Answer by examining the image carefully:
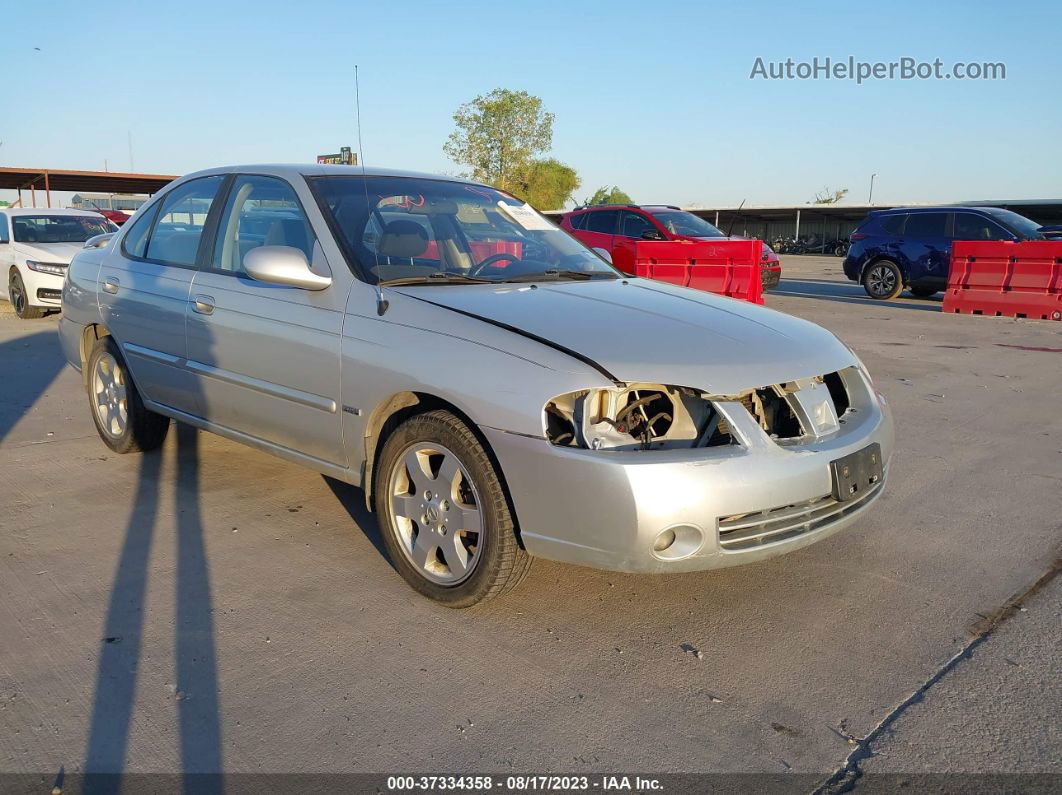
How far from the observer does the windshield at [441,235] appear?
3.87 meters

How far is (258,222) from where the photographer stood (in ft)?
14.3

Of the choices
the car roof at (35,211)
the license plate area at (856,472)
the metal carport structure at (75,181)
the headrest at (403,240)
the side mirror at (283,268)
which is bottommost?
the license plate area at (856,472)

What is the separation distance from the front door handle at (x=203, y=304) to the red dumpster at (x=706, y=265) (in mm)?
8961

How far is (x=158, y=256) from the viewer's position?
4.98m

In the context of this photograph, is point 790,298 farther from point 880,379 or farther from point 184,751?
point 184,751

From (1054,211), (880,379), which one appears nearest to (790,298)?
(880,379)

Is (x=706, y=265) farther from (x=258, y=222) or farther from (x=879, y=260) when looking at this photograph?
(x=258, y=222)

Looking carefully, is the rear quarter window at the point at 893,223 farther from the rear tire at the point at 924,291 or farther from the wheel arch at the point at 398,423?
the wheel arch at the point at 398,423

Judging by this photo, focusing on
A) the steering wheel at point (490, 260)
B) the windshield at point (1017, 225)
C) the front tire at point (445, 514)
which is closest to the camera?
the front tire at point (445, 514)

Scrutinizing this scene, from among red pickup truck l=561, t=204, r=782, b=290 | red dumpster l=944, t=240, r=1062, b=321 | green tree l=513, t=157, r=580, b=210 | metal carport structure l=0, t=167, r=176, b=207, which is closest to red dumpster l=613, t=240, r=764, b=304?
red pickup truck l=561, t=204, r=782, b=290

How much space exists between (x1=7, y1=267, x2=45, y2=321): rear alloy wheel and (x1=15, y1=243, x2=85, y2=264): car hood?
0.33 meters

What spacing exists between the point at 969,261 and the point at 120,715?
13701mm

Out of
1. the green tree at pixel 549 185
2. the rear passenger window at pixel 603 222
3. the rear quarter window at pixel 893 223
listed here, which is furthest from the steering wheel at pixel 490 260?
the green tree at pixel 549 185

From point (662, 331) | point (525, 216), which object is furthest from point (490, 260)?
point (662, 331)
